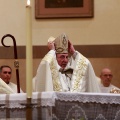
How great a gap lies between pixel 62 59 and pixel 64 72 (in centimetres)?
14

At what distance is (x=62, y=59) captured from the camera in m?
3.94

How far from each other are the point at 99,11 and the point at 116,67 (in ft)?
3.34

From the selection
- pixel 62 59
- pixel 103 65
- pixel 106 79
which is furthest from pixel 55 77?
pixel 103 65

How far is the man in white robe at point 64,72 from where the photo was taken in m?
3.50

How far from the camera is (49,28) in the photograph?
7.62m

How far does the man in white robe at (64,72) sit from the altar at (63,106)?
806 millimetres

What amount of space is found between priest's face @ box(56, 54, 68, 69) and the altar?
4.35ft

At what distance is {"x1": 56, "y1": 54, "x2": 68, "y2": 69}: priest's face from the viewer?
3.93 meters

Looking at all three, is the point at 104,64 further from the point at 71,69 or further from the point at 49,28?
the point at 71,69

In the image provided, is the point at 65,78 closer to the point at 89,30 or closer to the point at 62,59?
the point at 62,59

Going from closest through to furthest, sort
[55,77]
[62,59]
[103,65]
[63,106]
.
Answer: [63,106] → [55,77] → [62,59] → [103,65]

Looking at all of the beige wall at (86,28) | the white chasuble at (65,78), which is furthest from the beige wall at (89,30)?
the white chasuble at (65,78)

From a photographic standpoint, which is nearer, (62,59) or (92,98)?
(92,98)

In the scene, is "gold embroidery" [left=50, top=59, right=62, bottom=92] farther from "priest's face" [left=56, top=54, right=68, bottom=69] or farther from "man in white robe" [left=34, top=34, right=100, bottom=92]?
"priest's face" [left=56, top=54, right=68, bottom=69]
